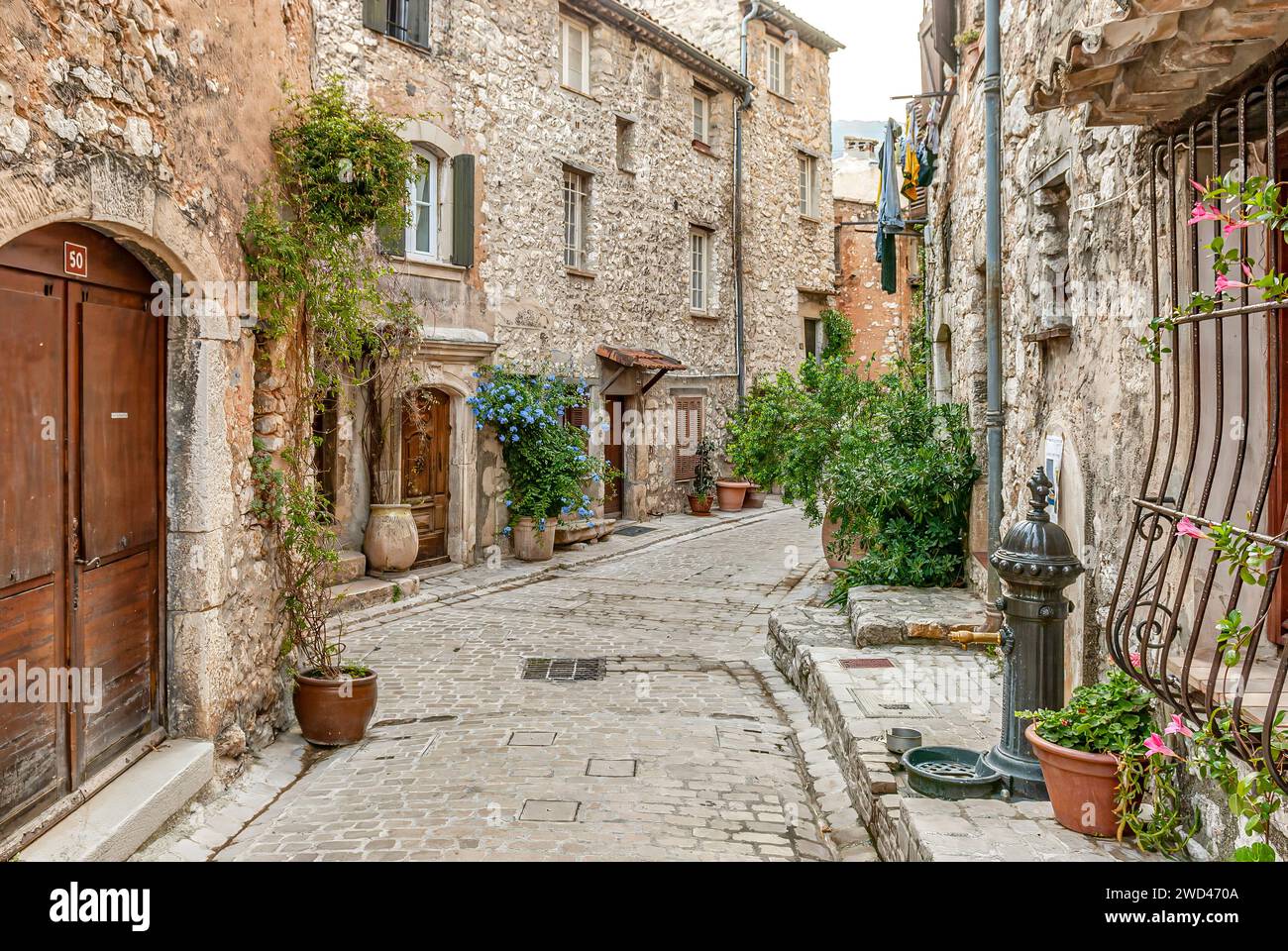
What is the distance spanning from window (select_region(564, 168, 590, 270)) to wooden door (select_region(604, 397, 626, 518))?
7.16 ft

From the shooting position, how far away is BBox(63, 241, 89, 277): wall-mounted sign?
4.05 m

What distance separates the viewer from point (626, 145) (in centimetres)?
1642

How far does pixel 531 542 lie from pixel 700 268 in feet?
24.8

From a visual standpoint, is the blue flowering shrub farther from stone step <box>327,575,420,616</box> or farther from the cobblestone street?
the cobblestone street

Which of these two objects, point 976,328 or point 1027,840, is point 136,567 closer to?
point 1027,840

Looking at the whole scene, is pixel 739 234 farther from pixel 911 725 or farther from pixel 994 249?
pixel 911 725

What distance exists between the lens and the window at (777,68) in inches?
810

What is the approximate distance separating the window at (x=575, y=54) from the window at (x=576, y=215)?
49.0 inches

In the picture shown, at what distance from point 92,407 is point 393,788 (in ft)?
7.52

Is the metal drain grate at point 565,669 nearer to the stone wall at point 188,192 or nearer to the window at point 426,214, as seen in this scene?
the stone wall at point 188,192

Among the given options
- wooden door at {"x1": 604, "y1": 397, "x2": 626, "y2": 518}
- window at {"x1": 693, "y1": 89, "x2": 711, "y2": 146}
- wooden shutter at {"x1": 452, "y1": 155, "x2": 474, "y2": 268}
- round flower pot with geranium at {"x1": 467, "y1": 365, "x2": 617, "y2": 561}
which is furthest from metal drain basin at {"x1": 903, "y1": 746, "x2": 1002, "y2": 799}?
window at {"x1": 693, "y1": 89, "x2": 711, "y2": 146}

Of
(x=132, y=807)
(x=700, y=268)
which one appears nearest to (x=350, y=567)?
(x=132, y=807)

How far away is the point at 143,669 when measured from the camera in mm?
4727

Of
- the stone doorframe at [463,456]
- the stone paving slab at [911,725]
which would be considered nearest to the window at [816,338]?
the stone doorframe at [463,456]
